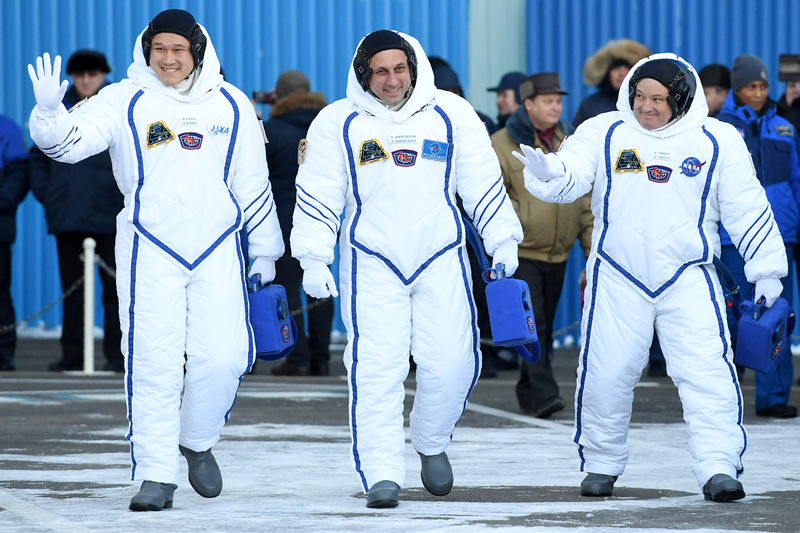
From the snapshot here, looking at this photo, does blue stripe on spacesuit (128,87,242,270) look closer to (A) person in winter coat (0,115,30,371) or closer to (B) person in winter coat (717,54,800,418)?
(B) person in winter coat (717,54,800,418)

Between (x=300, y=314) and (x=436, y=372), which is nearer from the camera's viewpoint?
(x=436, y=372)

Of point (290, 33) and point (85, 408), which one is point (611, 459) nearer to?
point (85, 408)

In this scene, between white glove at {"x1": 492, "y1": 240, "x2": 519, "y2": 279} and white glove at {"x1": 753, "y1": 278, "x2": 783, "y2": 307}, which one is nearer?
white glove at {"x1": 492, "y1": 240, "x2": 519, "y2": 279}

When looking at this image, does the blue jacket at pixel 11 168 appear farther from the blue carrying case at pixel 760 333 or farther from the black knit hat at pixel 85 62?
the blue carrying case at pixel 760 333

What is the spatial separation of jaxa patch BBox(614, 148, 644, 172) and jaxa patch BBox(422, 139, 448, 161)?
77 cm

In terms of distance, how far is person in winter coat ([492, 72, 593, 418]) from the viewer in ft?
33.8

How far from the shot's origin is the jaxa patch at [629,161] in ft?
23.8

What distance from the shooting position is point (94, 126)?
6.90m

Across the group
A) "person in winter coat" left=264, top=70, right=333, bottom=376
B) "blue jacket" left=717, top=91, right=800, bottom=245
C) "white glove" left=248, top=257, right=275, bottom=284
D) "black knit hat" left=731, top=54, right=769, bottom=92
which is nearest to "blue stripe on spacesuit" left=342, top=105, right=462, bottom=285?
"white glove" left=248, top=257, right=275, bottom=284

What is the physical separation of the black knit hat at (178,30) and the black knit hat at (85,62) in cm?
581

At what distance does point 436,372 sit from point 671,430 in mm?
3001

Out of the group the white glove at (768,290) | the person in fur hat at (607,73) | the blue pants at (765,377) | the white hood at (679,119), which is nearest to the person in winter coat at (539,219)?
the blue pants at (765,377)

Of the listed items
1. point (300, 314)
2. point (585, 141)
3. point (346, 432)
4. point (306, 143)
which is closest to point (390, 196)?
point (306, 143)

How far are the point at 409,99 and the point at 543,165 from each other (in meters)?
0.63
